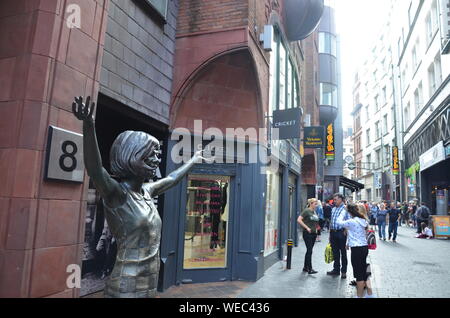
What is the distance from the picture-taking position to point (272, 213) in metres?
9.76

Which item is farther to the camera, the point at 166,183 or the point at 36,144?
the point at 36,144

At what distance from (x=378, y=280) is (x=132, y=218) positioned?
6753 mm

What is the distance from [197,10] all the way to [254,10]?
49.0 inches

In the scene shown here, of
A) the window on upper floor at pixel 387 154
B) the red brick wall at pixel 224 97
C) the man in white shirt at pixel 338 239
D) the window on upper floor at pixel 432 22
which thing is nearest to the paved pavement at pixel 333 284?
the man in white shirt at pixel 338 239

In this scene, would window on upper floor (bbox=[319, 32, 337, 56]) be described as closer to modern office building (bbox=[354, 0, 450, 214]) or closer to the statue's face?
modern office building (bbox=[354, 0, 450, 214])

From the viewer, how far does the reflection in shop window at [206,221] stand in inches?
283

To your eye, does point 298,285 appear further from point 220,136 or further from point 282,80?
point 282,80

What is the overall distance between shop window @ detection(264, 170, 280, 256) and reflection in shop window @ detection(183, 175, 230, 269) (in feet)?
5.72

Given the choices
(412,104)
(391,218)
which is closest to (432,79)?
(412,104)

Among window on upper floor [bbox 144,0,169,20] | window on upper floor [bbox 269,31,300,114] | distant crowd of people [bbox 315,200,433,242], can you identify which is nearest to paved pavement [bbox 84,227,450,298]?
distant crowd of people [bbox 315,200,433,242]

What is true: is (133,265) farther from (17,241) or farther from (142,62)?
(142,62)

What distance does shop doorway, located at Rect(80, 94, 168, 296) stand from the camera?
19.2ft
